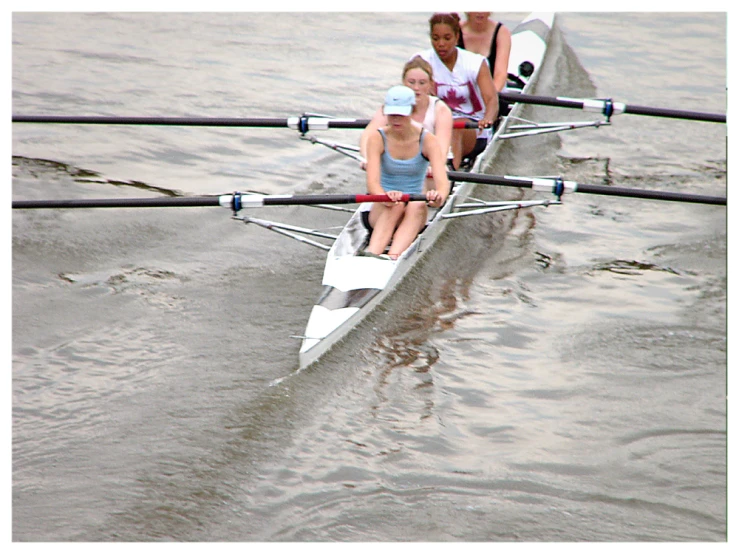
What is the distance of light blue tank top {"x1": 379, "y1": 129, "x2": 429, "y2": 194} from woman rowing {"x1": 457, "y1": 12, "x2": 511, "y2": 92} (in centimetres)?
262

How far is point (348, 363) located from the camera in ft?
17.0

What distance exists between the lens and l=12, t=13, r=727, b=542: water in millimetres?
4031

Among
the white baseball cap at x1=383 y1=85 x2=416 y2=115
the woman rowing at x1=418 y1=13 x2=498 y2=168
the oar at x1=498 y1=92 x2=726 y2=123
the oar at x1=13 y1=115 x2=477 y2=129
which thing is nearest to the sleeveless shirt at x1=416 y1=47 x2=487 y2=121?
the woman rowing at x1=418 y1=13 x2=498 y2=168

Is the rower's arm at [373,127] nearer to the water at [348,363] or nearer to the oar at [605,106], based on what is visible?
the water at [348,363]

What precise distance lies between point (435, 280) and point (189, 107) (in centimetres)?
562

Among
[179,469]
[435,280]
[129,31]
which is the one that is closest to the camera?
[179,469]

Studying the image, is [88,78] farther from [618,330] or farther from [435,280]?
[618,330]

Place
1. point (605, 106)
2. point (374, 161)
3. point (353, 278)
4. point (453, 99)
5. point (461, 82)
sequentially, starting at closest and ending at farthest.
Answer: point (353, 278), point (374, 161), point (461, 82), point (453, 99), point (605, 106)

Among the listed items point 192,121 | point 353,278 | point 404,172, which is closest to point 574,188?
point 404,172

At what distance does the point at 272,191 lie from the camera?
8516 millimetres

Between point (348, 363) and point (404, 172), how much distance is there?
1485mm

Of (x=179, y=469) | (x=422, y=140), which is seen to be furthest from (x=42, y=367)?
(x=422, y=140)

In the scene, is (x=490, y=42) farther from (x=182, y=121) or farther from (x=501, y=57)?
(x=182, y=121)

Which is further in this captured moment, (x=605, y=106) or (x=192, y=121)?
(x=605, y=106)
